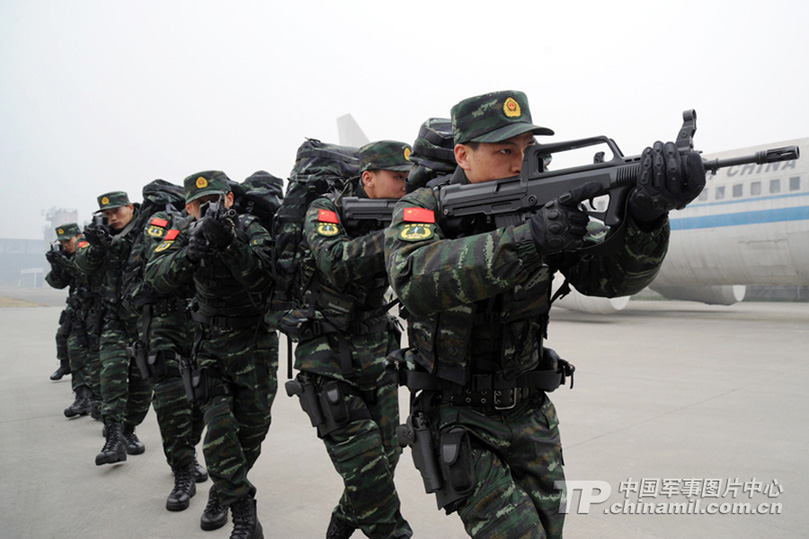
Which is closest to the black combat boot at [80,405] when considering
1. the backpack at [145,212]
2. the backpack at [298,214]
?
the backpack at [145,212]

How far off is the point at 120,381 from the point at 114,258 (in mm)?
1118

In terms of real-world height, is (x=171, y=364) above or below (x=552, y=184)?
below

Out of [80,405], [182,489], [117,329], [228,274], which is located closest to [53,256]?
[80,405]

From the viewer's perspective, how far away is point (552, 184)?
1.98m

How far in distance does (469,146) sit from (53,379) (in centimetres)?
927

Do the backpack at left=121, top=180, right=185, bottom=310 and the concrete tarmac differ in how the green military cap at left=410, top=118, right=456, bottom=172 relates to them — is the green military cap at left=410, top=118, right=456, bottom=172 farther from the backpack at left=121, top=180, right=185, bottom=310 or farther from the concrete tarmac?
the backpack at left=121, top=180, right=185, bottom=310

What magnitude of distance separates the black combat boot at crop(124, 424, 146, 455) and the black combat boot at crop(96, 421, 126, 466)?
0.61 feet

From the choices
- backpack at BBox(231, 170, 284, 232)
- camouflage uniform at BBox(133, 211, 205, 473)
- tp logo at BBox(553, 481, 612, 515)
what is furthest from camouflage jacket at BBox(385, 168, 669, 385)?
camouflage uniform at BBox(133, 211, 205, 473)

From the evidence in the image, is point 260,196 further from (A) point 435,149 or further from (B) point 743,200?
(B) point 743,200

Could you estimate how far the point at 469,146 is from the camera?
87.4 inches

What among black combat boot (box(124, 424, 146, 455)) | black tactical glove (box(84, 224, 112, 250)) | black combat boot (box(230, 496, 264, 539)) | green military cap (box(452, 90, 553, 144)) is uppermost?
green military cap (box(452, 90, 553, 144))

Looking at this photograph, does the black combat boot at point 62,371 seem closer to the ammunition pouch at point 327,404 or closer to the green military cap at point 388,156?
the ammunition pouch at point 327,404

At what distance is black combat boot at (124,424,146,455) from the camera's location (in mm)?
5566

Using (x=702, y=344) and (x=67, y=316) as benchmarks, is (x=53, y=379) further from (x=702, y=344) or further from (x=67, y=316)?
(x=702, y=344)
